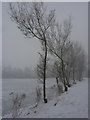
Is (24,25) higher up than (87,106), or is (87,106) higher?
(24,25)

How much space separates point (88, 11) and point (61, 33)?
4275 millimetres

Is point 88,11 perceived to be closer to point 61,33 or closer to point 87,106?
point 61,33

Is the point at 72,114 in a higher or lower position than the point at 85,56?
lower

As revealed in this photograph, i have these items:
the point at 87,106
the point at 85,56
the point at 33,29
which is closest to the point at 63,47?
the point at 33,29

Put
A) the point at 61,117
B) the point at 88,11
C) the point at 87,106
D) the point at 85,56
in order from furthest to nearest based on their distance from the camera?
the point at 85,56 → the point at 88,11 → the point at 87,106 → the point at 61,117

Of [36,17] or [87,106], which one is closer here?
[87,106]

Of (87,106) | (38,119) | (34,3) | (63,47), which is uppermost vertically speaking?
(34,3)

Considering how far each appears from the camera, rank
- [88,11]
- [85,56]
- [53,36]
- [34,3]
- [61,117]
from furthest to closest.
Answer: [85,56] → [53,36] → [88,11] → [34,3] → [61,117]

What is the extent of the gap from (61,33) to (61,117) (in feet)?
45.8

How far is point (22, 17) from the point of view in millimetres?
15531

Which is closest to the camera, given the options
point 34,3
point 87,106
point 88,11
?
point 87,106

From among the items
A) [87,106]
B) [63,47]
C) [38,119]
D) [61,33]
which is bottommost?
[38,119]

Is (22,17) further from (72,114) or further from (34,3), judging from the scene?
(72,114)

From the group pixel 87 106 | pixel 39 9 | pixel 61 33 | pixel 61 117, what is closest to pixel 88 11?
pixel 61 33
